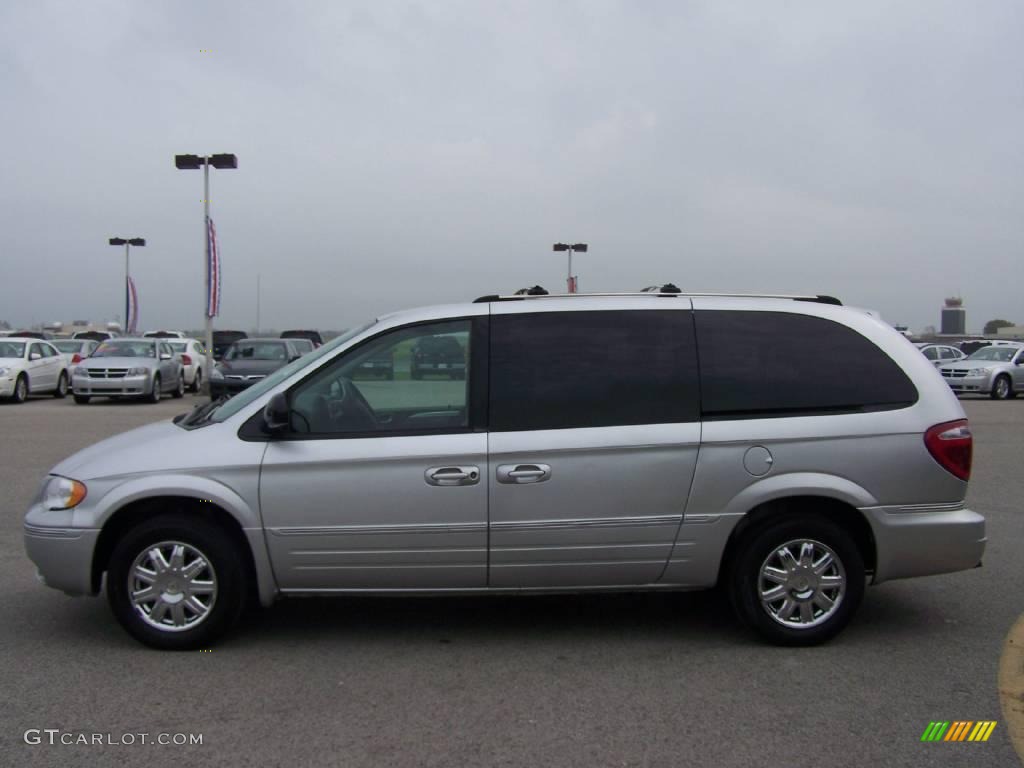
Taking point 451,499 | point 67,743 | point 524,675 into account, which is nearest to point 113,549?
point 67,743

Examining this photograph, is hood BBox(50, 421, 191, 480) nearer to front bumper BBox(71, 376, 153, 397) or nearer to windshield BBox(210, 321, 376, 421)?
windshield BBox(210, 321, 376, 421)

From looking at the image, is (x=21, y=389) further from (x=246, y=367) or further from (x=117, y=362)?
(x=246, y=367)

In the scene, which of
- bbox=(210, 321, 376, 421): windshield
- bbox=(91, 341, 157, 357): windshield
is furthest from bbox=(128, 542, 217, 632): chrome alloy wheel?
bbox=(91, 341, 157, 357): windshield

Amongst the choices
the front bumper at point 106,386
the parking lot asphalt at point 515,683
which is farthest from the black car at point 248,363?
the parking lot asphalt at point 515,683

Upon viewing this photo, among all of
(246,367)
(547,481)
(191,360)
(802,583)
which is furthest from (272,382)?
(191,360)

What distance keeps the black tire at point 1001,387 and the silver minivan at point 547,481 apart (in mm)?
23566

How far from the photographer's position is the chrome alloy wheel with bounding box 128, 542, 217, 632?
4.77m

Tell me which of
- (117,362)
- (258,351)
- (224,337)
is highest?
(224,337)

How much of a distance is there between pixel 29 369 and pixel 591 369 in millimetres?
21404

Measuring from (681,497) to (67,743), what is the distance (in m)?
3.01

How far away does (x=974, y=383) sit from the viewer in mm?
25812

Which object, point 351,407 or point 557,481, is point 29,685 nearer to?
point 351,407

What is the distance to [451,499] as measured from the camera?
4.75 m

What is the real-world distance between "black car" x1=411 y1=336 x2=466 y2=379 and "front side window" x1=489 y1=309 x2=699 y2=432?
0.19m
